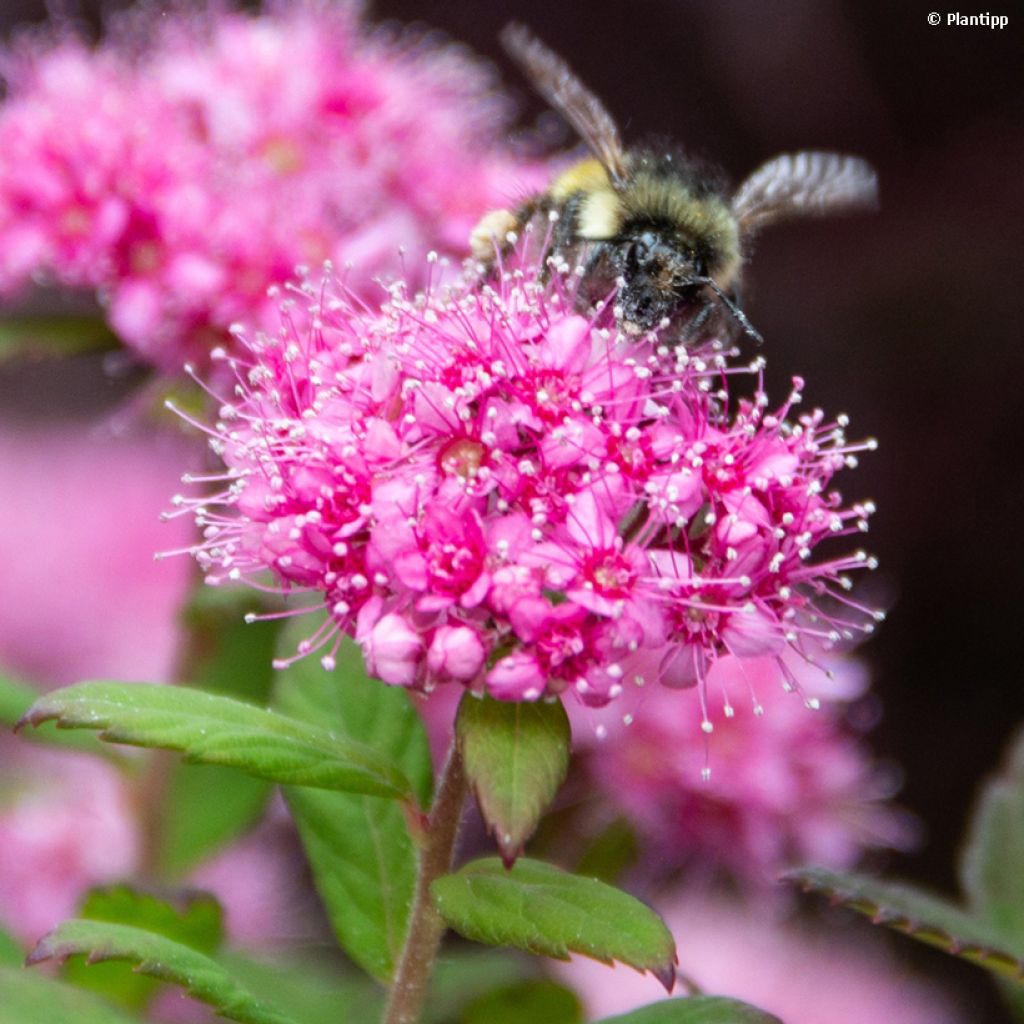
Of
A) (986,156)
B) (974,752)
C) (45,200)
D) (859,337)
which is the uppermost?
(986,156)

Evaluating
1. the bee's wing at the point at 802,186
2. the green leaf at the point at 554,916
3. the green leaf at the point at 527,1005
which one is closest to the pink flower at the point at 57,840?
the green leaf at the point at 527,1005

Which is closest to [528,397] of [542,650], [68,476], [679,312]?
[542,650]

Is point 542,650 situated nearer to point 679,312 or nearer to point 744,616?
point 744,616

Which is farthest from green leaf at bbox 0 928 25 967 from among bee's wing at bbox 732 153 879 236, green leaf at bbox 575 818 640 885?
bee's wing at bbox 732 153 879 236

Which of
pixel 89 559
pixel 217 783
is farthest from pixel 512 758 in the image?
pixel 89 559

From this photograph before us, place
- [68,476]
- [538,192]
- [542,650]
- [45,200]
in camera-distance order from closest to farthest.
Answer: [542,650] < [538,192] < [45,200] < [68,476]

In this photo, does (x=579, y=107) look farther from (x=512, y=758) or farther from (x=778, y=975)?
(x=778, y=975)
